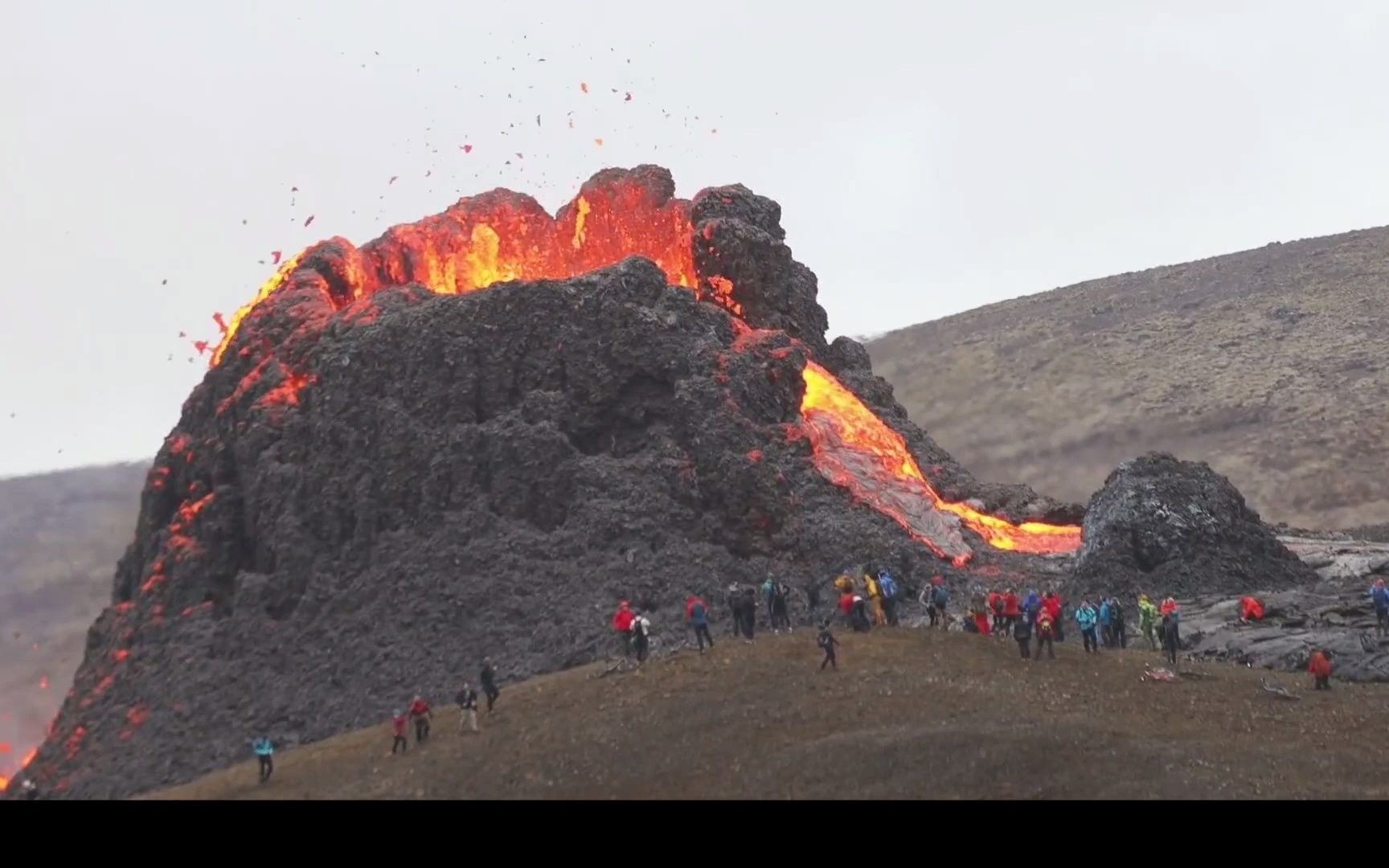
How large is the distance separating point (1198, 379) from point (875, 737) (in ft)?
373

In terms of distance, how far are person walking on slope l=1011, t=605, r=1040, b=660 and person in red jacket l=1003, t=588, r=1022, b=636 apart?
136 mm

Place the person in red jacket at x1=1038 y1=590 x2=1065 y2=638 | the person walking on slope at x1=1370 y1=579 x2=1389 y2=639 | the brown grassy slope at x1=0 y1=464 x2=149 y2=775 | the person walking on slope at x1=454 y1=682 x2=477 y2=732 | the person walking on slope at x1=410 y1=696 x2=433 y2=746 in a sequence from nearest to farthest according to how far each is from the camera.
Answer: the person walking on slope at x1=454 y1=682 x2=477 y2=732 < the person walking on slope at x1=410 y1=696 x2=433 y2=746 < the person walking on slope at x1=1370 y1=579 x2=1389 y2=639 < the person in red jacket at x1=1038 y1=590 x2=1065 y2=638 < the brown grassy slope at x1=0 y1=464 x2=149 y2=775

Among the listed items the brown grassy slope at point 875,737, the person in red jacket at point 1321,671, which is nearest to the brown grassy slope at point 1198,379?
the person in red jacket at point 1321,671

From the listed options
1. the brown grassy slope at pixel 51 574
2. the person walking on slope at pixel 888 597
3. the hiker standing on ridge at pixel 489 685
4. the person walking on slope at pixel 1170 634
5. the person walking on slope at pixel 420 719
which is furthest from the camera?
the brown grassy slope at pixel 51 574

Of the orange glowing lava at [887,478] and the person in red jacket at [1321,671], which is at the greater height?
the orange glowing lava at [887,478]

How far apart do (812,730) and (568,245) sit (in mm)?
44409

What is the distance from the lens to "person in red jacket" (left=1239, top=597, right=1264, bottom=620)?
4325 cm

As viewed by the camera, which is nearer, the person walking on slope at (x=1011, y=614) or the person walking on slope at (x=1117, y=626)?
the person walking on slope at (x=1011, y=614)

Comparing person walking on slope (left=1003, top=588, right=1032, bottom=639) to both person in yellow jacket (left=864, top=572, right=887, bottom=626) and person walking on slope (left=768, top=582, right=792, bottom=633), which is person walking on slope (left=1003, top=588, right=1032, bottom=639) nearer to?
person in yellow jacket (left=864, top=572, right=887, bottom=626)

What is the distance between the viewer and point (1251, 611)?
43312mm

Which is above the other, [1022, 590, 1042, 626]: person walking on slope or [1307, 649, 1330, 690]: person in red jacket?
[1022, 590, 1042, 626]: person walking on slope

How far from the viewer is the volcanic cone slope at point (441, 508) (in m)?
44.4

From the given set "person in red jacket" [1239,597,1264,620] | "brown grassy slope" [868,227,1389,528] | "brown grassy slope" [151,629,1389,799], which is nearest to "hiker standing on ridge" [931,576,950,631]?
"brown grassy slope" [151,629,1389,799]

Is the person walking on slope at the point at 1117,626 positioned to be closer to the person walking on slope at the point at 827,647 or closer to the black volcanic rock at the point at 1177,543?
the black volcanic rock at the point at 1177,543
